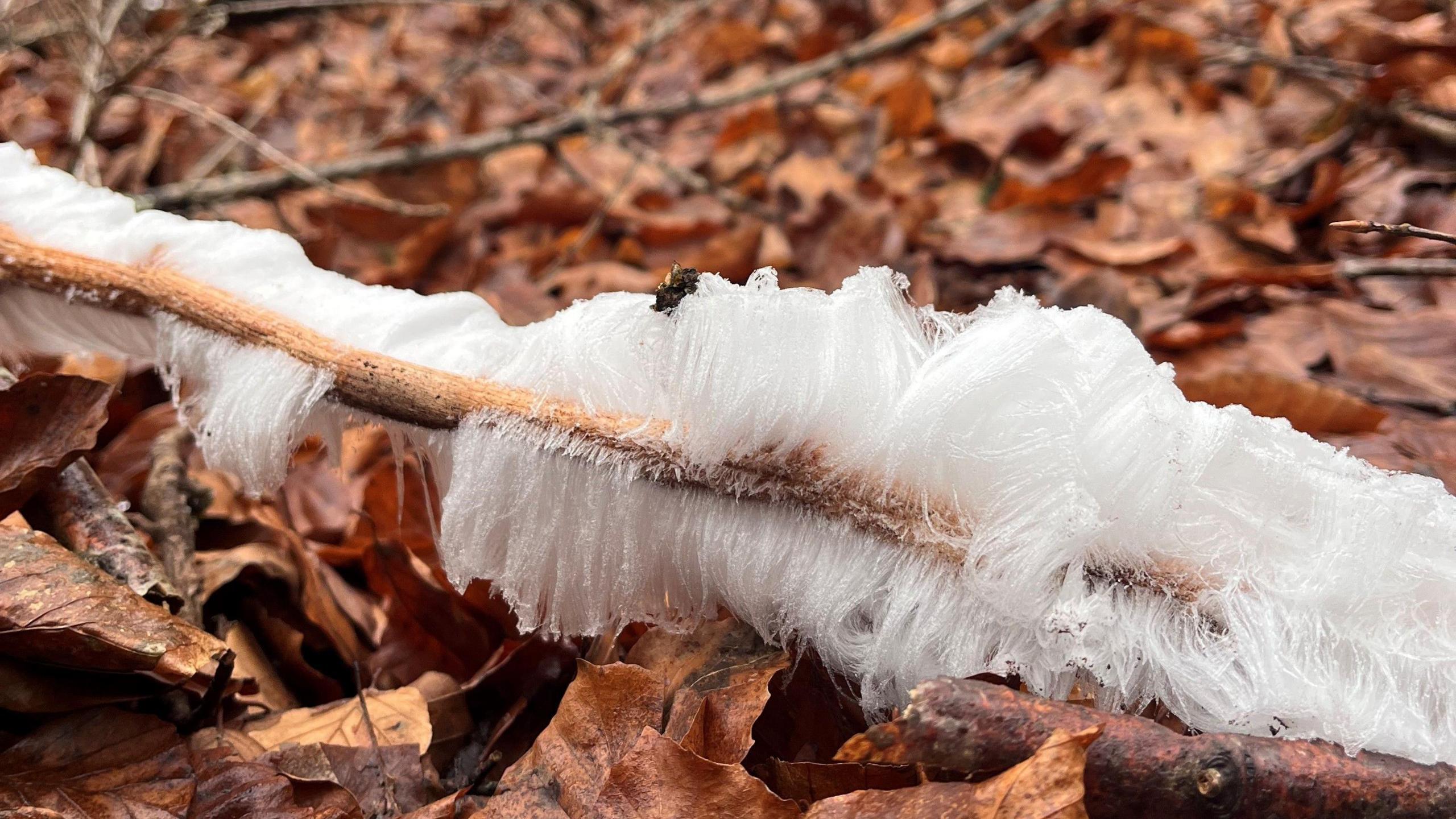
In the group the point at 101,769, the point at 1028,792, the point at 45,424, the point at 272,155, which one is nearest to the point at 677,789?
the point at 1028,792

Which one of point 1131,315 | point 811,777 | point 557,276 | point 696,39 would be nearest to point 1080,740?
point 811,777

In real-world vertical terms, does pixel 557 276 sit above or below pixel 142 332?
below

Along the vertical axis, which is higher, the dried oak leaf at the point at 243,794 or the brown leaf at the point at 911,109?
the brown leaf at the point at 911,109

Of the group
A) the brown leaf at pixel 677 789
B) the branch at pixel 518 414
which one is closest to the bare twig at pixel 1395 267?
the branch at pixel 518 414

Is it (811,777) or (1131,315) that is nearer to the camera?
(811,777)

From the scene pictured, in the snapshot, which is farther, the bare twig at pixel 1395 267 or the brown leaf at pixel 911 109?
the brown leaf at pixel 911 109

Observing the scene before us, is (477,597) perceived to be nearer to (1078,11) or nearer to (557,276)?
(557,276)

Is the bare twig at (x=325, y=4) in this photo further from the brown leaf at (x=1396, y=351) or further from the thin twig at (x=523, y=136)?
the brown leaf at (x=1396, y=351)
